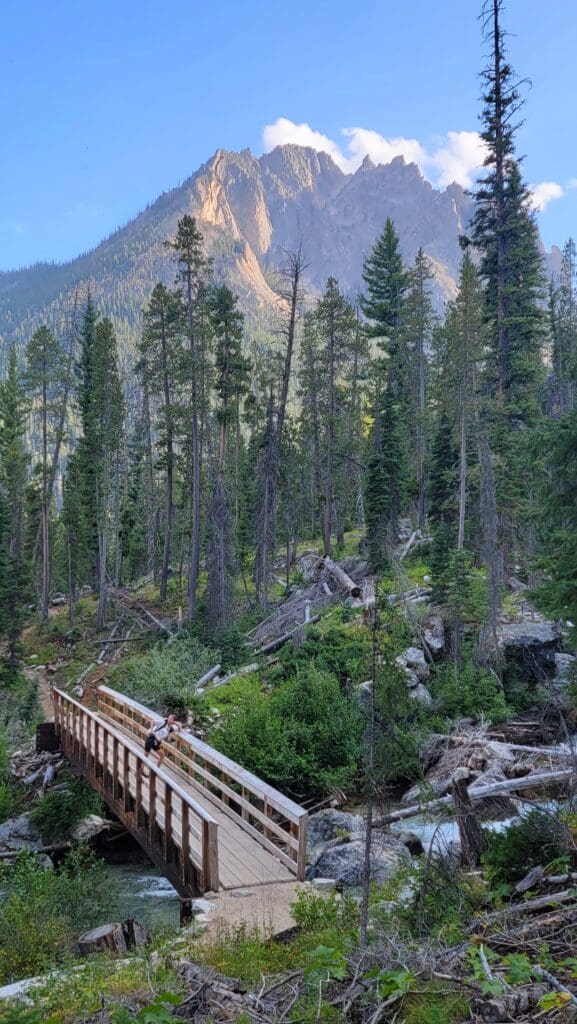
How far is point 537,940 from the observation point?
158 inches

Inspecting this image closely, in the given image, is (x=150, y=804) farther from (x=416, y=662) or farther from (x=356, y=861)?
(x=416, y=662)

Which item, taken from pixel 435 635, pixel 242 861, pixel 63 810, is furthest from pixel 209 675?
pixel 242 861

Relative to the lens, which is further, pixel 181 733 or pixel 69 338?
pixel 69 338

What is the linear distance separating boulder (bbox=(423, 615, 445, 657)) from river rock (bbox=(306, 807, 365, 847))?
716 cm

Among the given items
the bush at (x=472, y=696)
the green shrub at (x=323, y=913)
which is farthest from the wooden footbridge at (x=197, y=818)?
the bush at (x=472, y=696)

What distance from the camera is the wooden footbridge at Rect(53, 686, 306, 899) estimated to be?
24.3 ft

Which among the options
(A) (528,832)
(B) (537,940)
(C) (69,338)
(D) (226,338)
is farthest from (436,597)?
(C) (69,338)

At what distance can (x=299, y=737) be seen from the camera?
13375 millimetres

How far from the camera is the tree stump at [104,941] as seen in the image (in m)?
6.31

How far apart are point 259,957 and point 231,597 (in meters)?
18.6

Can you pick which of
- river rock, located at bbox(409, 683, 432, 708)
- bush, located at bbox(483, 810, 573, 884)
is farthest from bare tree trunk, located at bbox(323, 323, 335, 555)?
bush, located at bbox(483, 810, 573, 884)

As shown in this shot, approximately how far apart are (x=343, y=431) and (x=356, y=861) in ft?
119

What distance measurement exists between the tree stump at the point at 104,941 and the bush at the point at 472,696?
414 inches

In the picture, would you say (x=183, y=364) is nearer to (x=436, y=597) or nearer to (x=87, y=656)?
(x=87, y=656)
